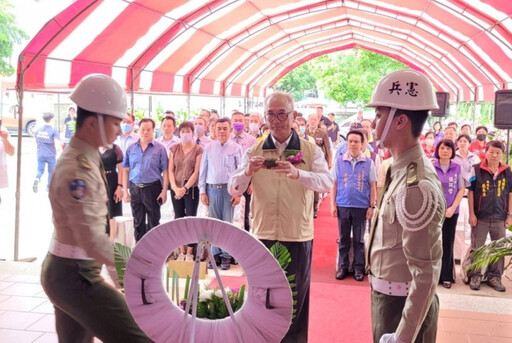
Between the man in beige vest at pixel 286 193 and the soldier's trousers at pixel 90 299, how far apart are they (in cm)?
138

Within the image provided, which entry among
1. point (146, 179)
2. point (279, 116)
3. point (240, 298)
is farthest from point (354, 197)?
point (240, 298)

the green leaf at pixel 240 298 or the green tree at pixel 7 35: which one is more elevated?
the green tree at pixel 7 35

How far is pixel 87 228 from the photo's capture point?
2.12 meters

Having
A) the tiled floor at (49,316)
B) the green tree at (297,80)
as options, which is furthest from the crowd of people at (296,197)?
the green tree at (297,80)

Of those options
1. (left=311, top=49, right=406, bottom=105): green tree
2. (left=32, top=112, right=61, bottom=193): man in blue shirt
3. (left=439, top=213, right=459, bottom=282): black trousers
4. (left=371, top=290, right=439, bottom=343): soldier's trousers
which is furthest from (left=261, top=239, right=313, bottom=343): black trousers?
(left=311, top=49, right=406, bottom=105): green tree

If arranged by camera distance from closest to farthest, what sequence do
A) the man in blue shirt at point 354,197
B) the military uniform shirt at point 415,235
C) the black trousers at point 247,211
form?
the military uniform shirt at point 415,235 < the man in blue shirt at point 354,197 < the black trousers at point 247,211

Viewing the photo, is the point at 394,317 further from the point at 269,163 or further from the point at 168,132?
the point at 168,132

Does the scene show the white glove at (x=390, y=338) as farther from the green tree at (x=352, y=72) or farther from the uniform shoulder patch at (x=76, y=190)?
the green tree at (x=352, y=72)

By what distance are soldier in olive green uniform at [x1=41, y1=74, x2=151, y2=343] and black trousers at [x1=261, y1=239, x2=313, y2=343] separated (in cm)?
146

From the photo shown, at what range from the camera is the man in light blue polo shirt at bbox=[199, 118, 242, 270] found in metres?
6.44

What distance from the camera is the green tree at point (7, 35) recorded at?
18.5m

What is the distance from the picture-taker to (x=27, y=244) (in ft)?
23.9

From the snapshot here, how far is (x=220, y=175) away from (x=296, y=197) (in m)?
2.97

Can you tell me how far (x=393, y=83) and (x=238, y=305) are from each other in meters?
1.00
